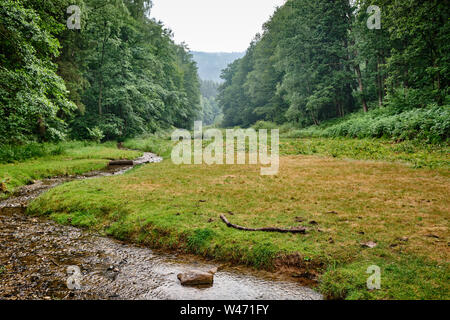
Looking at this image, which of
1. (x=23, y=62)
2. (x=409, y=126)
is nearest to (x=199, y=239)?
(x=23, y=62)

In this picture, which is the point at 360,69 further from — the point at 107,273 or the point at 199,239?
the point at 107,273

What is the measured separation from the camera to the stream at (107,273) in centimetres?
467

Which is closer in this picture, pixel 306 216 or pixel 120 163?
pixel 306 216

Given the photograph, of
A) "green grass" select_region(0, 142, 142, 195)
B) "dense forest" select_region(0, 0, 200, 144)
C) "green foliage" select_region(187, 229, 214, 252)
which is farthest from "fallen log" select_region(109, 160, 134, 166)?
"green foliage" select_region(187, 229, 214, 252)

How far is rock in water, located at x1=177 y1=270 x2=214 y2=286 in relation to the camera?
16.5ft

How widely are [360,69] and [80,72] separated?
4052 cm

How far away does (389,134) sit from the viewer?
19.7m

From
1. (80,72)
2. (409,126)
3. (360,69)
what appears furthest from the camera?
(360,69)

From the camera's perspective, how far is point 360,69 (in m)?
41.2

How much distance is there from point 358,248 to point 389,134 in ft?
57.7

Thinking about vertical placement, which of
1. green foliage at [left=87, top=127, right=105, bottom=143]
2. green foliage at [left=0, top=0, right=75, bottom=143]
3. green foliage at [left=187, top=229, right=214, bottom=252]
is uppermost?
green foliage at [left=0, top=0, right=75, bottom=143]

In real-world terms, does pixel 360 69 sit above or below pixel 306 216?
above

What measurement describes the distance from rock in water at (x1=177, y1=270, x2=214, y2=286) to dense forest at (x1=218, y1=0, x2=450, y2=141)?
17.3 metres

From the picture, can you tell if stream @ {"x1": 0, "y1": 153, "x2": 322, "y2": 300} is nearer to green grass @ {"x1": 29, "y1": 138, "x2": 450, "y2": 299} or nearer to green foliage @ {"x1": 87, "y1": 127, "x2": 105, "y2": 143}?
green grass @ {"x1": 29, "y1": 138, "x2": 450, "y2": 299}
